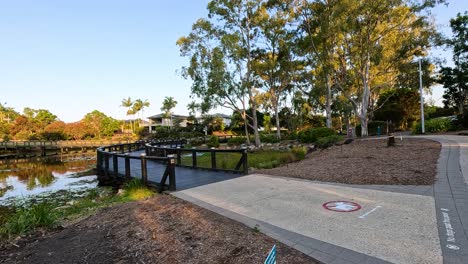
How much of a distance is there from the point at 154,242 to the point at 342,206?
10.5 ft

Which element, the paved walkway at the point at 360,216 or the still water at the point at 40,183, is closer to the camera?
the paved walkway at the point at 360,216

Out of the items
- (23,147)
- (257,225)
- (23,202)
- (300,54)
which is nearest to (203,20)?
(300,54)

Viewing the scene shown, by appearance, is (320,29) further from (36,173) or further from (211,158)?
(36,173)

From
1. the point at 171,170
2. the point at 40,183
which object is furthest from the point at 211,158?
the point at 40,183

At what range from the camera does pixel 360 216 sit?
4371 mm

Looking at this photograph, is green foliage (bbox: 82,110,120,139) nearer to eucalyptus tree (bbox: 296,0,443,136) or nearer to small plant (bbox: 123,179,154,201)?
eucalyptus tree (bbox: 296,0,443,136)

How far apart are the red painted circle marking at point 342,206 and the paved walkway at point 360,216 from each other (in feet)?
0.36

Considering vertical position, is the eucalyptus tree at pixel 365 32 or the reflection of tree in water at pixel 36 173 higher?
the eucalyptus tree at pixel 365 32

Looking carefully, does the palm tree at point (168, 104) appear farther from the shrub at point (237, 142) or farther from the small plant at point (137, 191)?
the small plant at point (137, 191)

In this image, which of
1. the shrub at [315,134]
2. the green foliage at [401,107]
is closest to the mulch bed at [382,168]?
the shrub at [315,134]

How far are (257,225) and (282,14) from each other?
869 inches

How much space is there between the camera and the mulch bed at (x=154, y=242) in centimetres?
331

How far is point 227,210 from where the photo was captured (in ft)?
16.8

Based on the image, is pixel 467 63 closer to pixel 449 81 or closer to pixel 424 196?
pixel 449 81
